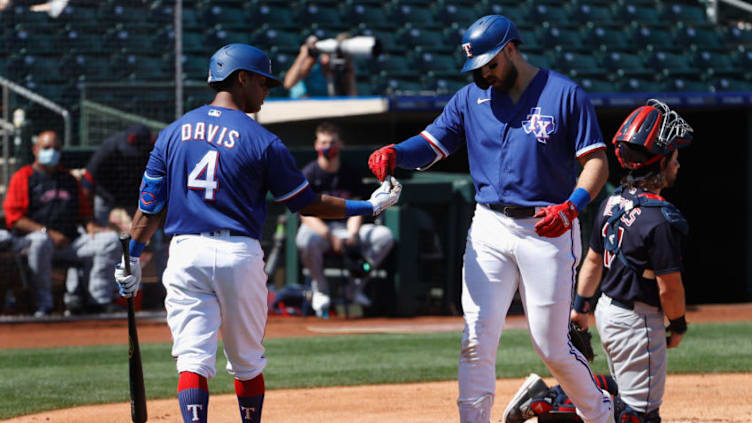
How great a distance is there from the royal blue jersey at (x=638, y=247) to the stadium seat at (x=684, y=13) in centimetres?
1361

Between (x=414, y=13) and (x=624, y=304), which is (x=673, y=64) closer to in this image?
(x=414, y=13)

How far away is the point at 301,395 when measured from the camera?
21.8ft

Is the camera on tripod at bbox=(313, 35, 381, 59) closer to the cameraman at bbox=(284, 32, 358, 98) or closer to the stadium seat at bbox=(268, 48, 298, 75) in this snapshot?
the cameraman at bbox=(284, 32, 358, 98)

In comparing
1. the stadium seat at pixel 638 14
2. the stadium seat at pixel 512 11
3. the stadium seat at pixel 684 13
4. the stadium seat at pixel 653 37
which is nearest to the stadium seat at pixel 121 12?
the stadium seat at pixel 512 11

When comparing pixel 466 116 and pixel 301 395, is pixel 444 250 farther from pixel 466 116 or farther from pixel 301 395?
pixel 466 116

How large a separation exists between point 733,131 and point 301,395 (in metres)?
8.34

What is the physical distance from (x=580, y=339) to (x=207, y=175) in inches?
74.2

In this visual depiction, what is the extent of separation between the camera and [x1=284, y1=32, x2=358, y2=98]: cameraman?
12055mm

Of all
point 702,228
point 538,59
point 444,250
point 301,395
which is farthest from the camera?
point 538,59

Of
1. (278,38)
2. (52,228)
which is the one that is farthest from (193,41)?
(52,228)

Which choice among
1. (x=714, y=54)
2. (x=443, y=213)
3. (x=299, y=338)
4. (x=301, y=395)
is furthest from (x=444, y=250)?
(x=714, y=54)

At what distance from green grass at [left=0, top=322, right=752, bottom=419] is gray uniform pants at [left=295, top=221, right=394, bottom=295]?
120 centimetres

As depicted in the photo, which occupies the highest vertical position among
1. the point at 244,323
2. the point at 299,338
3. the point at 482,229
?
the point at 482,229

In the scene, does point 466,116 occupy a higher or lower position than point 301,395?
higher
